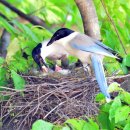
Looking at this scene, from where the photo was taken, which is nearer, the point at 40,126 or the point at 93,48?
the point at 40,126

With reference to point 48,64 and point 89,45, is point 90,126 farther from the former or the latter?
point 48,64

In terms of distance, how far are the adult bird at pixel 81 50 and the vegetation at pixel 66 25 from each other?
0.10 m

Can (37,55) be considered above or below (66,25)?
below

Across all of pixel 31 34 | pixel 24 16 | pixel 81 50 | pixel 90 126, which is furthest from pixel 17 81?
pixel 24 16

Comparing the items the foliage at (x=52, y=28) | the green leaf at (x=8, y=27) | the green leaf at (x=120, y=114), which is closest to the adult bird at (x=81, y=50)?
the foliage at (x=52, y=28)

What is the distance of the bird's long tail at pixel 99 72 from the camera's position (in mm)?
3926

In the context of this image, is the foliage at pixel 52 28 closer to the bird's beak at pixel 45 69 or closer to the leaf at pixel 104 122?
the bird's beak at pixel 45 69

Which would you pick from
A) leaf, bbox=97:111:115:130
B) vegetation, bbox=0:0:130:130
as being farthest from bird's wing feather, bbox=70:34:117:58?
leaf, bbox=97:111:115:130

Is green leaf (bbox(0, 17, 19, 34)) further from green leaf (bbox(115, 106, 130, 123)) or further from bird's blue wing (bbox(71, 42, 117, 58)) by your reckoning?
green leaf (bbox(115, 106, 130, 123))

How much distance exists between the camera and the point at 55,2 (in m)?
5.50

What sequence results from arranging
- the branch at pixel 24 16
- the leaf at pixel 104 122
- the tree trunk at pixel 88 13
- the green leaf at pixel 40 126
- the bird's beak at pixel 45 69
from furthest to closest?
the branch at pixel 24 16, the bird's beak at pixel 45 69, the tree trunk at pixel 88 13, the leaf at pixel 104 122, the green leaf at pixel 40 126

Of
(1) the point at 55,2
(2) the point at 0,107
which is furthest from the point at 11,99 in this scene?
(1) the point at 55,2

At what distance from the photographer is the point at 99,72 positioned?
415cm

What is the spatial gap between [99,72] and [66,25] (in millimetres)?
1769
